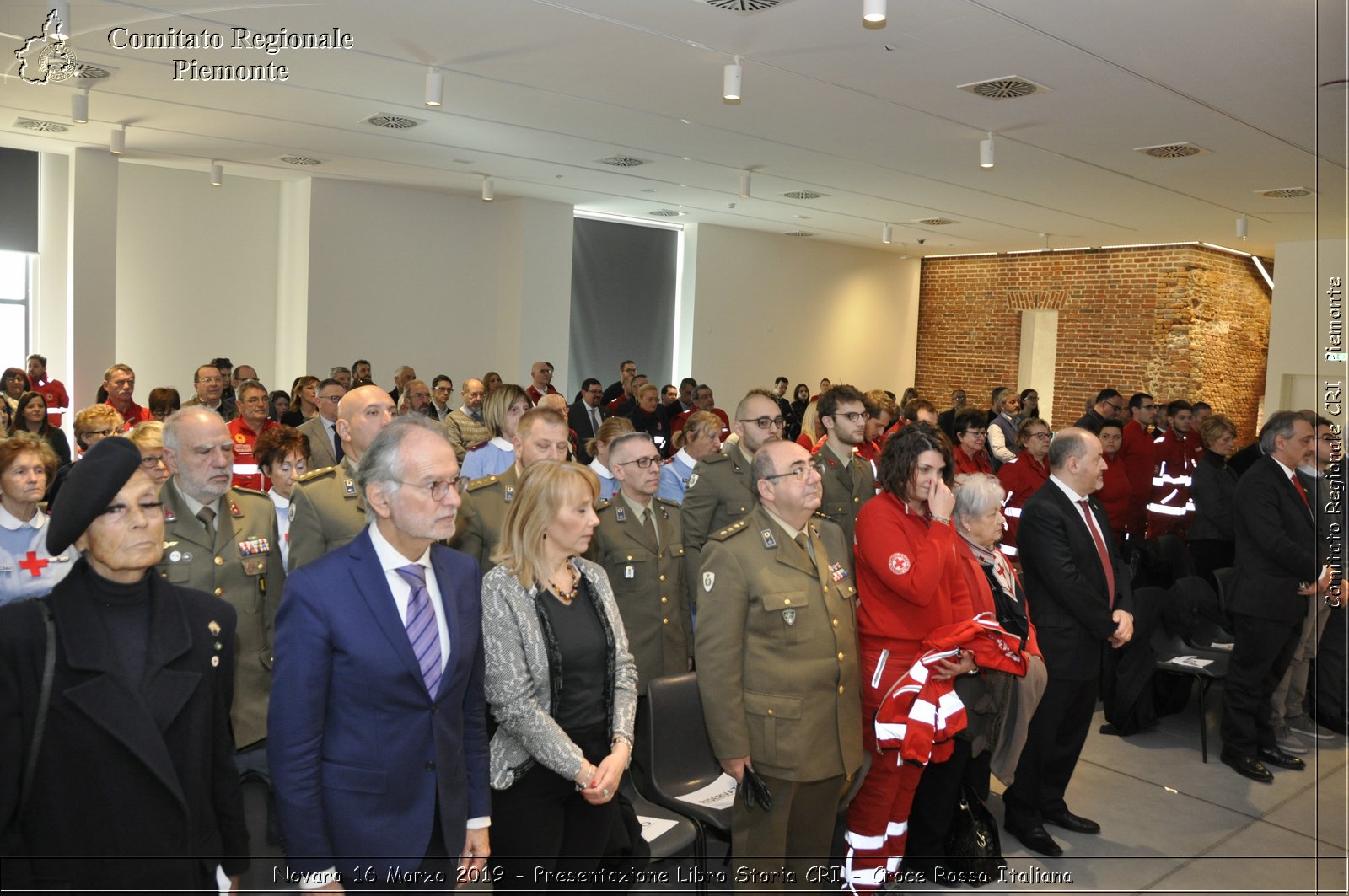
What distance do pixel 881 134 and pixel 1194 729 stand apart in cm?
523

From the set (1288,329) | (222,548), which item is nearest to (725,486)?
(222,548)

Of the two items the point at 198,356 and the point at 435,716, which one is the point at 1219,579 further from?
the point at 198,356

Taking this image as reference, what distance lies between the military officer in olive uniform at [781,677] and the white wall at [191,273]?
10609mm

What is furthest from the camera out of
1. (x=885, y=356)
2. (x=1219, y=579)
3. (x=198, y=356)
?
(x=885, y=356)

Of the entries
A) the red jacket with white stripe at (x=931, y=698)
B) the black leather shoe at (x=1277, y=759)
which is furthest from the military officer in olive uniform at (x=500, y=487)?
the black leather shoe at (x=1277, y=759)

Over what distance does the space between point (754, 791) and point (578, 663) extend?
0.79 m

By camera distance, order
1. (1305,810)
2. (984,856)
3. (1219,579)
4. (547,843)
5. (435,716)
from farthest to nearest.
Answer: (1219,579) → (1305,810) → (984,856) → (547,843) → (435,716)

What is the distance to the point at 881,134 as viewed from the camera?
26.4ft

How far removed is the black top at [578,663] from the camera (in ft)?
8.00

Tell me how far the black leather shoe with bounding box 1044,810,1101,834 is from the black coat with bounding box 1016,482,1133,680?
0.63 metres

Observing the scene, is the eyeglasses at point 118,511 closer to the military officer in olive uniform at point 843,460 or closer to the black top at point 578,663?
the black top at point 578,663

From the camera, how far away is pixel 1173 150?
26.3 feet

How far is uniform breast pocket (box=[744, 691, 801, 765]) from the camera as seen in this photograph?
282 cm

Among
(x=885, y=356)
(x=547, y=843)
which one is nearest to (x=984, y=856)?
(x=547, y=843)
